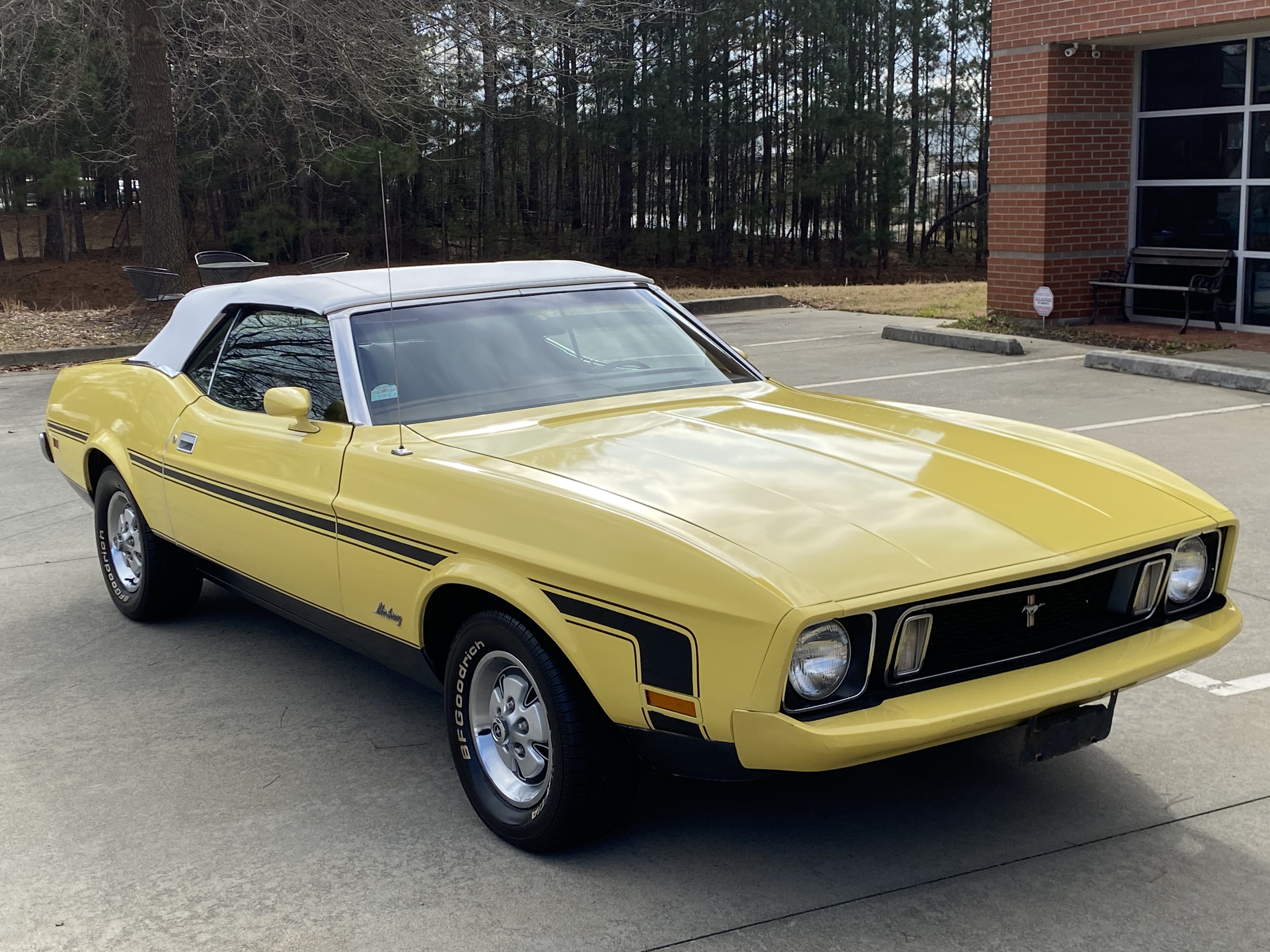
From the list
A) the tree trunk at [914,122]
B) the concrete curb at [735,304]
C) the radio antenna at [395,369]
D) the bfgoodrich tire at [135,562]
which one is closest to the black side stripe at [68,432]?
the bfgoodrich tire at [135,562]

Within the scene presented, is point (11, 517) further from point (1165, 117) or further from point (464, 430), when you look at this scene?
point (1165, 117)

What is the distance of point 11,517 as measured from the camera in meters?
7.83

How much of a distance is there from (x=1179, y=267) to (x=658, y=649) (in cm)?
1334

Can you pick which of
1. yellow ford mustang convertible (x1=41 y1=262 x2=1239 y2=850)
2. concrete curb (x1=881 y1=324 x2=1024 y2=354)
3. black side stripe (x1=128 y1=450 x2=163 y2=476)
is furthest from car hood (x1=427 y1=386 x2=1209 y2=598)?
concrete curb (x1=881 y1=324 x2=1024 y2=354)

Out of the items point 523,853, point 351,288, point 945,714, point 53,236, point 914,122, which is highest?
point 914,122

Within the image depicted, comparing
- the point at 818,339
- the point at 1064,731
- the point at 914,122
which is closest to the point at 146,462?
the point at 1064,731

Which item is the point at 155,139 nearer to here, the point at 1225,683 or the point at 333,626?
the point at 333,626

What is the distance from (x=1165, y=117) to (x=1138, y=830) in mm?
12893

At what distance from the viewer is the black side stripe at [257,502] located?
166 inches

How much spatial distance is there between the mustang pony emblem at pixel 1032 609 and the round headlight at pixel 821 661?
52 centimetres

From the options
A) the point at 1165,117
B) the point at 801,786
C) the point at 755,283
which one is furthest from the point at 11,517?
the point at 755,283

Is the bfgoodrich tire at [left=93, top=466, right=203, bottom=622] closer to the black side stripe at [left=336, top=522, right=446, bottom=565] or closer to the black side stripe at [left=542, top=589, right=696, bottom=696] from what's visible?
the black side stripe at [left=336, top=522, right=446, bottom=565]

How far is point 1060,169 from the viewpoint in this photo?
48.3 feet

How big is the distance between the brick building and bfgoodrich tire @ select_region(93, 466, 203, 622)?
11.4 metres
